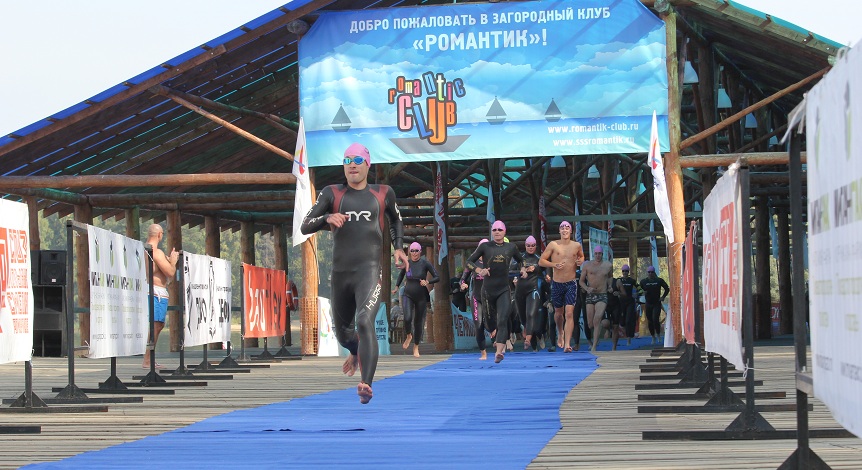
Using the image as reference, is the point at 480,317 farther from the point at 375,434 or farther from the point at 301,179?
the point at 375,434

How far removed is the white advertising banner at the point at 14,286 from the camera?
846 cm

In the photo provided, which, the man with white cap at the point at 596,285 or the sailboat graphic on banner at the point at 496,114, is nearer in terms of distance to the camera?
the sailboat graphic on banner at the point at 496,114

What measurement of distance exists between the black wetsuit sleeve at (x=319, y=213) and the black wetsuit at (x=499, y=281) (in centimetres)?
792

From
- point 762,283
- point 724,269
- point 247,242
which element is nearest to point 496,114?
point 762,283

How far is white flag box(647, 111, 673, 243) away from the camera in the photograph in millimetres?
20234

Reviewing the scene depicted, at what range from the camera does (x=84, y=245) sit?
29.9m

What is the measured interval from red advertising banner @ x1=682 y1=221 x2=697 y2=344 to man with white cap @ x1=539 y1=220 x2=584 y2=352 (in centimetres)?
682

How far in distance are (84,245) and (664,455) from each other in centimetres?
2513

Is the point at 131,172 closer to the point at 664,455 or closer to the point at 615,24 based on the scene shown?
the point at 615,24

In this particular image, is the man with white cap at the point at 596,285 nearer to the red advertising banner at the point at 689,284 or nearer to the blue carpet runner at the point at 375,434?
the red advertising banner at the point at 689,284

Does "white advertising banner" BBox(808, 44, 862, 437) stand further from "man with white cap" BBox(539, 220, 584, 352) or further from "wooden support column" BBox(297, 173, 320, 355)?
"wooden support column" BBox(297, 173, 320, 355)

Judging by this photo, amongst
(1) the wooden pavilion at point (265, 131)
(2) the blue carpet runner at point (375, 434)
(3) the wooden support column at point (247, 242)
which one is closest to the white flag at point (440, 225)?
(1) the wooden pavilion at point (265, 131)

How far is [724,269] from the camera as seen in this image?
25.3ft

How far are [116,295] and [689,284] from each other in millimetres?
4942
